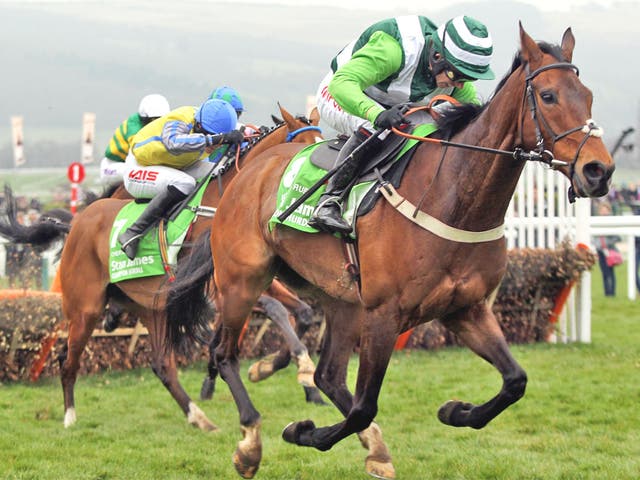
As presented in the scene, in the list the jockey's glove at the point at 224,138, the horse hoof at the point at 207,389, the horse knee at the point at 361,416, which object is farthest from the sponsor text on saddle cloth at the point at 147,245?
the horse knee at the point at 361,416

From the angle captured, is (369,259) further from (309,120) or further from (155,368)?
(155,368)

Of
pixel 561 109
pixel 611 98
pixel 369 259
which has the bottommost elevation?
pixel 369 259

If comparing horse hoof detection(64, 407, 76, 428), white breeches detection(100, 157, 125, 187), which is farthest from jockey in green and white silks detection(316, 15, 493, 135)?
white breeches detection(100, 157, 125, 187)

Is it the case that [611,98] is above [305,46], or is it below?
below

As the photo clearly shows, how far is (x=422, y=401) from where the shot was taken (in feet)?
24.3

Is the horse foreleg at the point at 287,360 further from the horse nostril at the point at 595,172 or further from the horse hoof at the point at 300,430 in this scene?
the horse nostril at the point at 595,172

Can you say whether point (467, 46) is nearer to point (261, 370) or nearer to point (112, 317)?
point (261, 370)

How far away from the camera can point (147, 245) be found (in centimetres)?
698

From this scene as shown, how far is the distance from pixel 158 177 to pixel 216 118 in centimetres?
Answer: 61

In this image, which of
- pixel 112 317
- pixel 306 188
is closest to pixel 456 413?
pixel 306 188

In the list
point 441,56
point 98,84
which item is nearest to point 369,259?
point 441,56

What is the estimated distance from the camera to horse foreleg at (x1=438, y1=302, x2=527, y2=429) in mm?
4625

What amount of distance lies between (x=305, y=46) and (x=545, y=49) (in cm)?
A: 18232

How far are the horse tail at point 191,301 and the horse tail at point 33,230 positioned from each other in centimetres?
255
